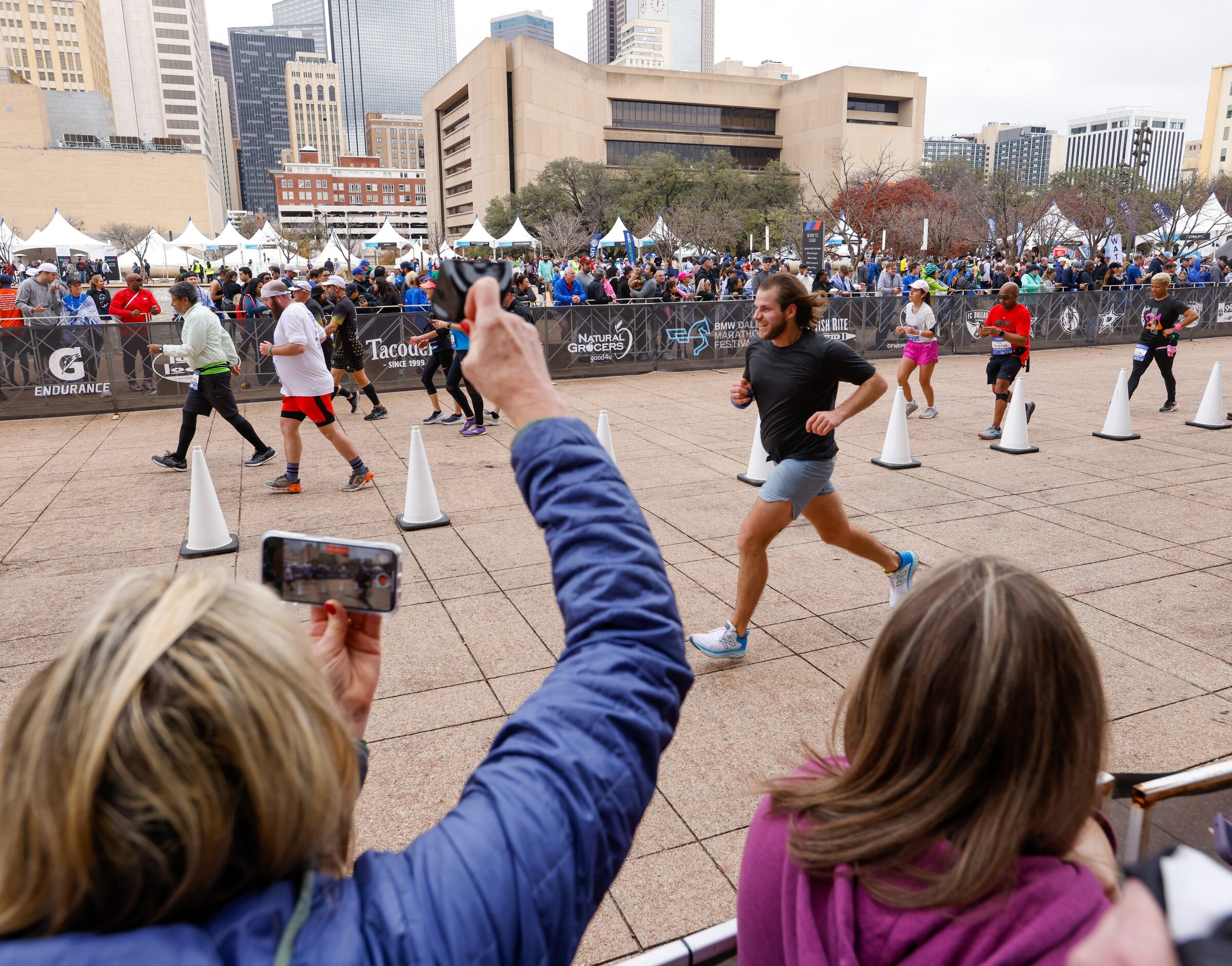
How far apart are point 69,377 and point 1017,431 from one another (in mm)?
13025

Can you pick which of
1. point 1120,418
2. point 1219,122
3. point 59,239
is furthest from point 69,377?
point 1219,122

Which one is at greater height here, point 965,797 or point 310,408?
point 965,797

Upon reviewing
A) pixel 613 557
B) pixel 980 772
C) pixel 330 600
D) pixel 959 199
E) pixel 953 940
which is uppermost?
pixel 959 199

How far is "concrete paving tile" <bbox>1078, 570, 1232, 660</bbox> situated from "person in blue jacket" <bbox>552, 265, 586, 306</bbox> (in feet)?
42.7

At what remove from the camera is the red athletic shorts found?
8.07 m

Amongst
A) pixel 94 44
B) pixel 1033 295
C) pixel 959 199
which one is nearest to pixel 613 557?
pixel 1033 295

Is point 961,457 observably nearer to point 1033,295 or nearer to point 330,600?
point 330,600

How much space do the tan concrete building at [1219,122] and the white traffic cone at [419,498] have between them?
5439 inches

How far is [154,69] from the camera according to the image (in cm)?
14388

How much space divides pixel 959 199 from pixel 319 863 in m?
65.1

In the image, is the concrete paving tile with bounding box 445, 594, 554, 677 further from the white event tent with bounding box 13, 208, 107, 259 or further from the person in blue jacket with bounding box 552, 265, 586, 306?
the white event tent with bounding box 13, 208, 107, 259

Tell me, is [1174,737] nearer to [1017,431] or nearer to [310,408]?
[1017,431]

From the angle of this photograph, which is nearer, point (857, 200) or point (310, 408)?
point (310, 408)

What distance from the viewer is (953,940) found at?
1123 millimetres
